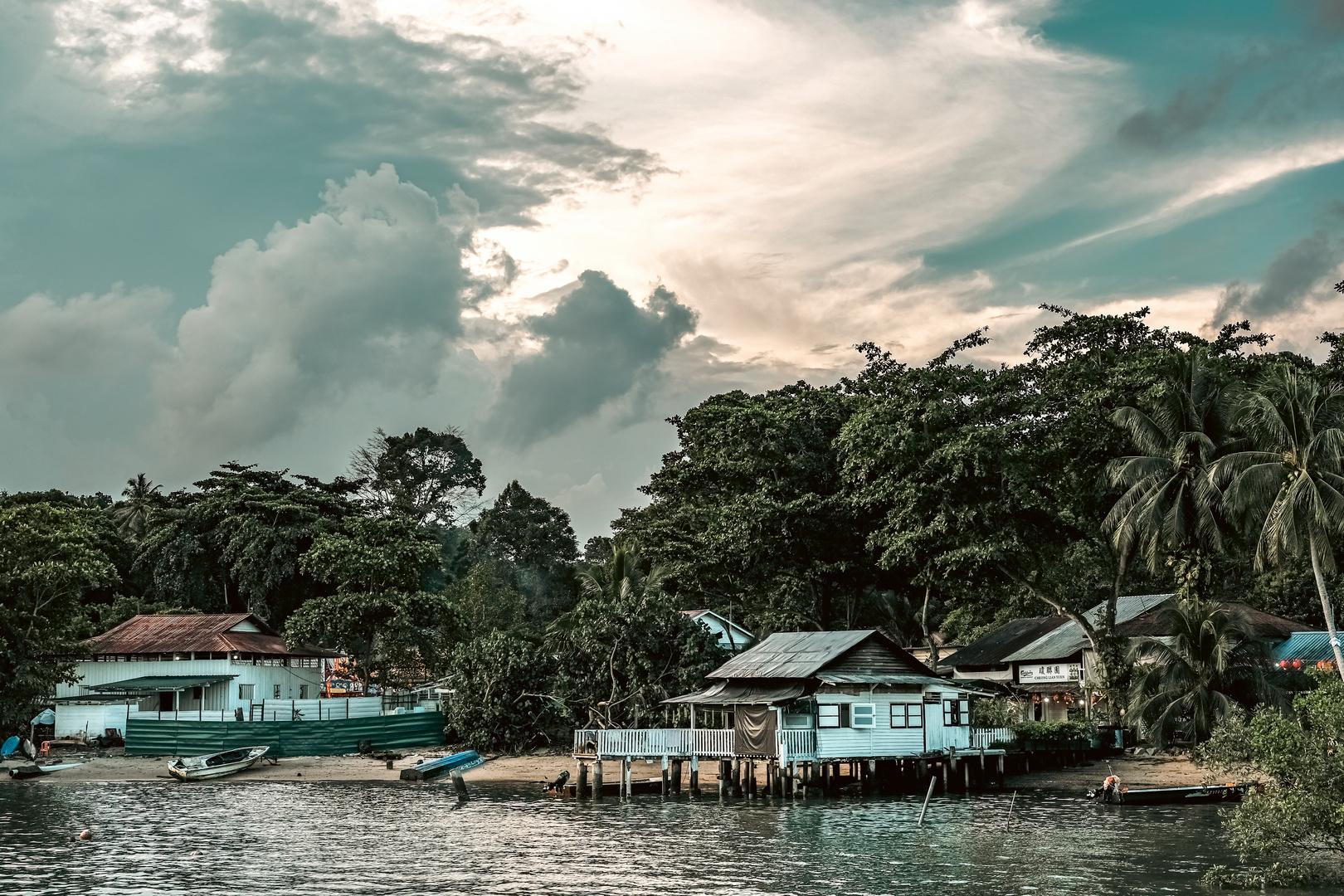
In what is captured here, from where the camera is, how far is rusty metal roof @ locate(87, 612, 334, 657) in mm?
67000

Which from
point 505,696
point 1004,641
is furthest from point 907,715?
point 1004,641

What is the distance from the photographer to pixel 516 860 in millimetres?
32250

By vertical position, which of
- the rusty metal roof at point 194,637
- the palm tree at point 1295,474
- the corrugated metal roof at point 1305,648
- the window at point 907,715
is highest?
the palm tree at point 1295,474

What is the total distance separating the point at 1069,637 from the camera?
67188 millimetres

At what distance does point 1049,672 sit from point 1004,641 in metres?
→ 6.86

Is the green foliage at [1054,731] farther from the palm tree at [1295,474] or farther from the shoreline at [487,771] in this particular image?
the palm tree at [1295,474]

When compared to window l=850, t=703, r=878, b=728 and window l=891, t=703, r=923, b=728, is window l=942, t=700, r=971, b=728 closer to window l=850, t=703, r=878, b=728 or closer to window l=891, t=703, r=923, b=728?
window l=891, t=703, r=923, b=728

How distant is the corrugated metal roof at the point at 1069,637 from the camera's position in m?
65.2

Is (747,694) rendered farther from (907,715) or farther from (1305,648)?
(1305,648)

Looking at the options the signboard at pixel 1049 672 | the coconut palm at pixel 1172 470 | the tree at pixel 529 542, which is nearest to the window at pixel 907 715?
the coconut palm at pixel 1172 470

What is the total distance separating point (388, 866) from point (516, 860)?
322 cm

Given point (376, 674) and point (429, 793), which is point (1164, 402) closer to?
point (429, 793)

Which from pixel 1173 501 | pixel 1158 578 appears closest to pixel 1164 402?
pixel 1173 501

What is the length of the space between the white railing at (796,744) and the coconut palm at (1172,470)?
17556mm
